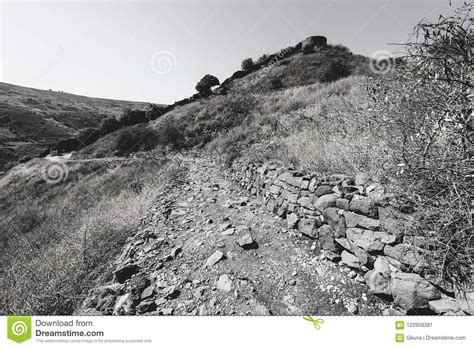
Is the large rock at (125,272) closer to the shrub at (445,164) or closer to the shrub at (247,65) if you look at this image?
the shrub at (445,164)

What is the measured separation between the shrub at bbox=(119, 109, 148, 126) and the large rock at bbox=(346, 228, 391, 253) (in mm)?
28478

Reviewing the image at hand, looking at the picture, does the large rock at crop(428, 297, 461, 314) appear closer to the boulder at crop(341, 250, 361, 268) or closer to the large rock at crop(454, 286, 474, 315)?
the large rock at crop(454, 286, 474, 315)

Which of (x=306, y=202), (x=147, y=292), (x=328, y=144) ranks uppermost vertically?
(x=328, y=144)

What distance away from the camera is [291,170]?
4.48m

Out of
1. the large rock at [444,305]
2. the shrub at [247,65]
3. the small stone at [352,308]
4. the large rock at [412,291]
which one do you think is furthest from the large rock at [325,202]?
the shrub at [247,65]

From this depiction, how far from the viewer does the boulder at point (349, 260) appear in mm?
2742

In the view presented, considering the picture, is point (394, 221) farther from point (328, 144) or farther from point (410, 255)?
point (328, 144)

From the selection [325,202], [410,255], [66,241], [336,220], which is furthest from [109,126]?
[410,255]

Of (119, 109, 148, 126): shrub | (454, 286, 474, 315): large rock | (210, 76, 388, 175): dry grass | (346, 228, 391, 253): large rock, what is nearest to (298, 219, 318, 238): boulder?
(346, 228, 391, 253): large rock

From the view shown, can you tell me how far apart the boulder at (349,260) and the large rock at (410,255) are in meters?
0.45

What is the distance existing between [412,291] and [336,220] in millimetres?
1096

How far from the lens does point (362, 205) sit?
8.90 ft
